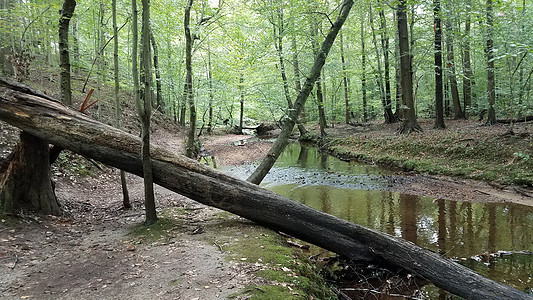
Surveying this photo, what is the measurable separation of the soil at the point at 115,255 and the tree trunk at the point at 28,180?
28cm

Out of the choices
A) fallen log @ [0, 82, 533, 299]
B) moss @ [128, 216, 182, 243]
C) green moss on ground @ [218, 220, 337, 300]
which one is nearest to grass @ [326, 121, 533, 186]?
fallen log @ [0, 82, 533, 299]

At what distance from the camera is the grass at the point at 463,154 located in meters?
9.26

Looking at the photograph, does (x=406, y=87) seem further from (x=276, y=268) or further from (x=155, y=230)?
(x=155, y=230)

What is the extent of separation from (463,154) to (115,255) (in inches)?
478

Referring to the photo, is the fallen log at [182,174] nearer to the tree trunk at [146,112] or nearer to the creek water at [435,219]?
the tree trunk at [146,112]

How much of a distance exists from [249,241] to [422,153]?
35.1 feet

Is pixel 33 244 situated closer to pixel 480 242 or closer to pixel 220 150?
pixel 480 242

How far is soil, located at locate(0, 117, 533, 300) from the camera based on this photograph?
321cm

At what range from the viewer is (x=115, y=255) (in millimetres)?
4090

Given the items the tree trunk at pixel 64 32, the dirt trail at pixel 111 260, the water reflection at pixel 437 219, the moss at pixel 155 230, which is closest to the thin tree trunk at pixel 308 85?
the dirt trail at pixel 111 260

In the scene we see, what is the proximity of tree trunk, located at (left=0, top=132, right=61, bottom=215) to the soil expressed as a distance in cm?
28

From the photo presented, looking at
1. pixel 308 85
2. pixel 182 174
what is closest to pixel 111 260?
pixel 182 174

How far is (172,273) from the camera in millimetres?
3549

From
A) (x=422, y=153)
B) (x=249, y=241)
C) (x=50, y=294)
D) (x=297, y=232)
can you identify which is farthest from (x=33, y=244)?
(x=422, y=153)
